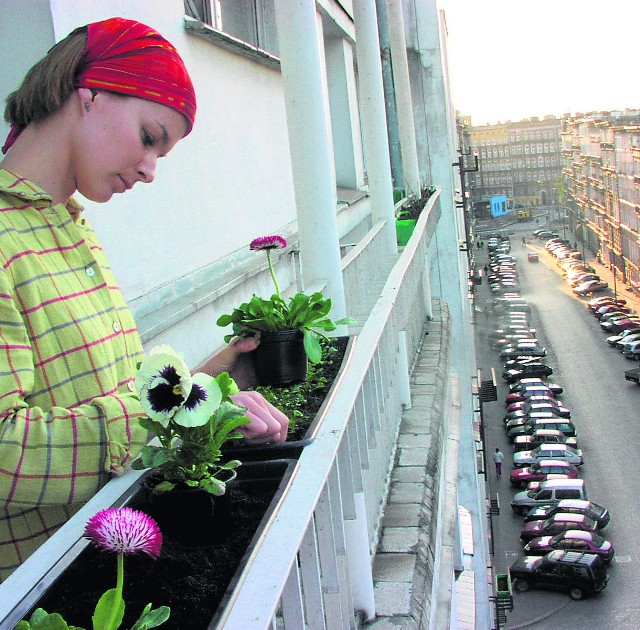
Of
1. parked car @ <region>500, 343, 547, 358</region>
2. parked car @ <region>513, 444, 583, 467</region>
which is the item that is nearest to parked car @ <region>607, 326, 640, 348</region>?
parked car @ <region>500, 343, 547, 358</region>

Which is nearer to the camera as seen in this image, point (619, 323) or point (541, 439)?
point (541, 439)

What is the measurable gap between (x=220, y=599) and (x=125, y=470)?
1.46 ft

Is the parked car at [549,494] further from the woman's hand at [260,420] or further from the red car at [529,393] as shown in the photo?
the woman's hand at [260,420]

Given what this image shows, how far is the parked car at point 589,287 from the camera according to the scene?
54.7 meters

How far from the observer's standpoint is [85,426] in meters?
1.62

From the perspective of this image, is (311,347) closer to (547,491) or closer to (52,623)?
(52,623)

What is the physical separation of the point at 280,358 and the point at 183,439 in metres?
1.13

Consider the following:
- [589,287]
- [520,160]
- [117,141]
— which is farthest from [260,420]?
[520,160]

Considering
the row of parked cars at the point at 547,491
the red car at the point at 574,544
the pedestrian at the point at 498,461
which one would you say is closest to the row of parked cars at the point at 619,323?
the row of parked cars at the point at 547,491

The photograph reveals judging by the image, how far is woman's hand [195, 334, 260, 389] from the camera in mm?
2506

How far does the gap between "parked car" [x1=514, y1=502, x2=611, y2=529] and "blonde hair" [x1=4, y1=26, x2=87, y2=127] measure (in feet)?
70.8

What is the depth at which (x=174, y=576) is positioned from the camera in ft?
4.97

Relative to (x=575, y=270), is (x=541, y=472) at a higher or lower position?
lower

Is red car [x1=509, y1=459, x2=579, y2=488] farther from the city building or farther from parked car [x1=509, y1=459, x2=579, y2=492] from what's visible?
the city building
